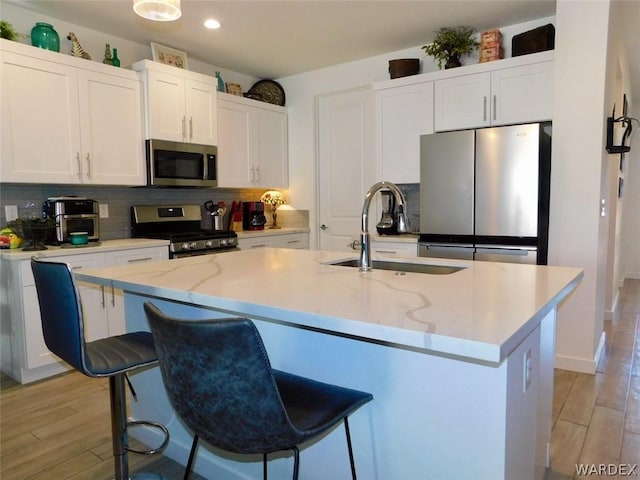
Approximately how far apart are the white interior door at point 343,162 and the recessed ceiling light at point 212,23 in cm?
155

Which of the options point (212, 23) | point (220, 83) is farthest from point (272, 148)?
point (212, 23)

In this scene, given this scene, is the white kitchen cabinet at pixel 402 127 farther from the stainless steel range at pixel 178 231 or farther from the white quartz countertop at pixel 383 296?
the white quartz countertop at pixel 383 296

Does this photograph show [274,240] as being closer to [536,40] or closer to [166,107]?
[166,107]

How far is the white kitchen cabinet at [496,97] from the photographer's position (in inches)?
129

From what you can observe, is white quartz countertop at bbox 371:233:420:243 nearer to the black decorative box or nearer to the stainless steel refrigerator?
the stainless steel refrigerator

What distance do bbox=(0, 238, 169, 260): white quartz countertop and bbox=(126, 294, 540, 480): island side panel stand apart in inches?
72.4

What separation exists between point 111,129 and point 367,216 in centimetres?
257

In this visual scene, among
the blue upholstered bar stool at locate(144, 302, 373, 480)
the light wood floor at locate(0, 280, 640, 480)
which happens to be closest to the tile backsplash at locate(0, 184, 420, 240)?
the light wood floor at locate(0, 280, 640, 480)

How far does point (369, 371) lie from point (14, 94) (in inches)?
118

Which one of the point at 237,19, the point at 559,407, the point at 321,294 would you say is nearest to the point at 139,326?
the point at 321,294

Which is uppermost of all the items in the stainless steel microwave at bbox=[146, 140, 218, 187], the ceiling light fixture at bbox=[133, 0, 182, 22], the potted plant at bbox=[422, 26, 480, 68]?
the potted plant at bbox=[422, 26, 480, 68]

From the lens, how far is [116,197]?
151 inches

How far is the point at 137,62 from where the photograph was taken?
381cm

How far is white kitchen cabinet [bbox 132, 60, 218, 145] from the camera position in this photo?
365 centimetres
